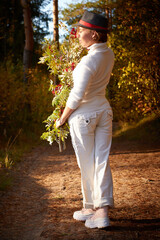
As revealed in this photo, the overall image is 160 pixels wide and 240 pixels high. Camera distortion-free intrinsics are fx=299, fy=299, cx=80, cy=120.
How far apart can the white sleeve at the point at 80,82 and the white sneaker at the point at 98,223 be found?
1.16 m

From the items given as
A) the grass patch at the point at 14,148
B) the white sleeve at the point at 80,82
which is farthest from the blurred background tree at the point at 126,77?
the white sleeve at the point at 80,82

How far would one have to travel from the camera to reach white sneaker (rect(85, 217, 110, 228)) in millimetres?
2932

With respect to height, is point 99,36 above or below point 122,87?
above

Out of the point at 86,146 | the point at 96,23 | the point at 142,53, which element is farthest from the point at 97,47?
the point at 142,53

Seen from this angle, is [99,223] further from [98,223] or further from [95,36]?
[95,36]

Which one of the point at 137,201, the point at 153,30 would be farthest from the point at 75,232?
the point at 153,30

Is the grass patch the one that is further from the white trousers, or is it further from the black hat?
the black hat

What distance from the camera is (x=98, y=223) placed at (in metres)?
2.95

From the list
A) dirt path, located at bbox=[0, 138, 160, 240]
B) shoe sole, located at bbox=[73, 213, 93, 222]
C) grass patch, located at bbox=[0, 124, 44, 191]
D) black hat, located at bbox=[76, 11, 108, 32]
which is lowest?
grass patch, located at bbox=[0, 124, 44, 191]

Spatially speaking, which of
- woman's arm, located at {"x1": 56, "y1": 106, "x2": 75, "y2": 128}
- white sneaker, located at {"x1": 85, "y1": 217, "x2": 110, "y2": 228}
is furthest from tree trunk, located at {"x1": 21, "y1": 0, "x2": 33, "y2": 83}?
white sneaker, located at {"x1": 85, "y1": 217, "x2": 110, "y2": 228}

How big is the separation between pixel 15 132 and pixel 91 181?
687 centimetres

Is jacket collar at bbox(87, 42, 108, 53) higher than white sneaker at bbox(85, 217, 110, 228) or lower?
higher

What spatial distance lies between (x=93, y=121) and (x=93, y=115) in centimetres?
6

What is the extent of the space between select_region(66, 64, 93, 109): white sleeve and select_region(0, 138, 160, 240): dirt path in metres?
1.31
